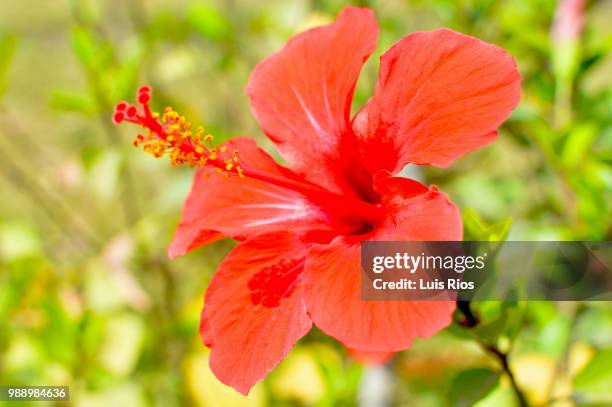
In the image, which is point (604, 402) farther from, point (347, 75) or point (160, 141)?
point (160, 141)

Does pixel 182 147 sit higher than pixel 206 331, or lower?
higher

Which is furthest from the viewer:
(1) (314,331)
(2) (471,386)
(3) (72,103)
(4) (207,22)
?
(1) (314,331)

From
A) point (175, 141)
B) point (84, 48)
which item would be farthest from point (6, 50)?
point (175, 141)

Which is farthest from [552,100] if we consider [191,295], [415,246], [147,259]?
[191,295]

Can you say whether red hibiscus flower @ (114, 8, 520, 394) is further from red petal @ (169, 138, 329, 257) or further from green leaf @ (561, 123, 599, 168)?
green leaf @ (561, 123, 599, 168)

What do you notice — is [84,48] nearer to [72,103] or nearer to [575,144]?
[72,103]

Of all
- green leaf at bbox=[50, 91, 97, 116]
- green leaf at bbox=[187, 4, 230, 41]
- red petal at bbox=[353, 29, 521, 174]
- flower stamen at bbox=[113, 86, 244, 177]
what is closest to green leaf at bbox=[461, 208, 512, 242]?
red petal at bbox=[353, 29, 521, 174]
